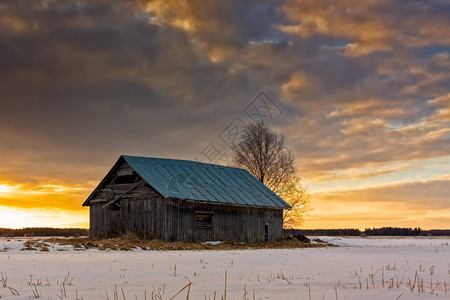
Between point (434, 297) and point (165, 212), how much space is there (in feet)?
87.8

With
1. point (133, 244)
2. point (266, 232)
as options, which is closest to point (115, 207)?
point (133, 244)

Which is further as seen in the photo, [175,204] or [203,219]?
[203,219]

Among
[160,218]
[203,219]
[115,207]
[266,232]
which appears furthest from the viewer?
[266,232]

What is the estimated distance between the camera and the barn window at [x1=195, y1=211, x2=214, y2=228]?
112ft

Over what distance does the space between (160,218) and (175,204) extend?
141 centimetres

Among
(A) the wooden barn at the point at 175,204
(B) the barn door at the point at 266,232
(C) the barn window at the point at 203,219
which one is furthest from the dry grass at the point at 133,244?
(B) the barn door at the point at 266,232

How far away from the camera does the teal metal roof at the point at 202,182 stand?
33.4 meters

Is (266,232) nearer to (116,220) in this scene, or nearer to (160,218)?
(160,218)

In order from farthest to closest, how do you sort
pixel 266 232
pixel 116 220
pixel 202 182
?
pixel 266 232
pixel 202 182
pixel 116 220

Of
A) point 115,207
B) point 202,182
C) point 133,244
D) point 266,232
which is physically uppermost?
point 202,182

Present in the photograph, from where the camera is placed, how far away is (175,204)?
32.5 m

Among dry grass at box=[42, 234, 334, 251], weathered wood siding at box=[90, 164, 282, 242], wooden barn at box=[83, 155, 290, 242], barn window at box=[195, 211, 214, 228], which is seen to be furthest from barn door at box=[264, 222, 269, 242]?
barn window at box=[195, 211, 214, 228]

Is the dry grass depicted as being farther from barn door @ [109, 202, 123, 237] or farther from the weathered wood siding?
barn door @ [109, 202, 123, 237]

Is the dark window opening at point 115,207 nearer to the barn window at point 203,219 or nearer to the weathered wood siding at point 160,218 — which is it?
the weathered wood siding at point 160,218
